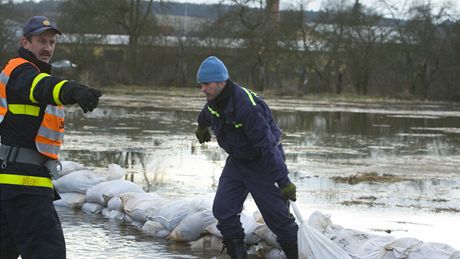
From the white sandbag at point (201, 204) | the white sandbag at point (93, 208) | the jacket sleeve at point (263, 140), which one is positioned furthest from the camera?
the white sandbag at point (93, 208)

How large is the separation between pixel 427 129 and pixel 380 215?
13977 millimetres

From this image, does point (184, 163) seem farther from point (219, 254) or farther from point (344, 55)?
point (344, 55)

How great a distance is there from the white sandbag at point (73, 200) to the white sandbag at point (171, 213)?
131cm

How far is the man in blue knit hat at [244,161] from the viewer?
566 centimetres

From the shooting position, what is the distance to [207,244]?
6695 mm

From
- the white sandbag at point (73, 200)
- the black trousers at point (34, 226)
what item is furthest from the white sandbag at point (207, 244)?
the black trousers at point (34, 226)

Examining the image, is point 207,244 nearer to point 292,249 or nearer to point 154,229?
point 154,229

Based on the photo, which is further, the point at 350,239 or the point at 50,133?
the point at 350,239

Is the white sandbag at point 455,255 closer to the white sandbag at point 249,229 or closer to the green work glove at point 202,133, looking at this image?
the white sandbag at point 249,229

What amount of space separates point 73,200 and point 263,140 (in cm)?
329

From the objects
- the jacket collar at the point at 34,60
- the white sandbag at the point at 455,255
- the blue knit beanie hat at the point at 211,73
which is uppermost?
the jacket collar at the point at 34,60

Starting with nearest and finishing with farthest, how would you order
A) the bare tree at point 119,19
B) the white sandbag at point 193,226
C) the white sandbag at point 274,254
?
the white sandbag at point 274,254 < the white sandbag at point 193,226 < the bare tree at point 119,19

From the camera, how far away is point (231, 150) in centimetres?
582

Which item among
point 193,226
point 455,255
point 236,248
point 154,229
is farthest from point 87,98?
point 154,229
